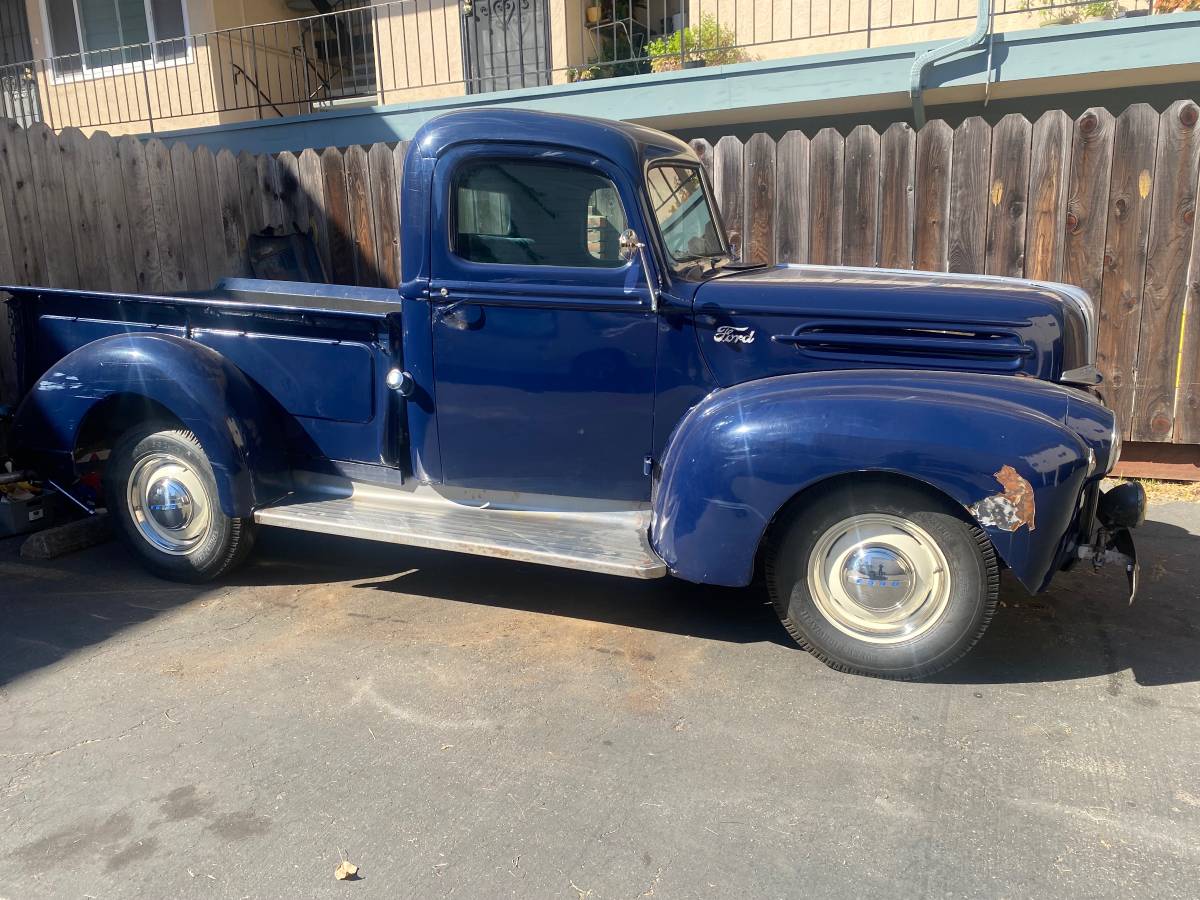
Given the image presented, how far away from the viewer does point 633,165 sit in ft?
13.1

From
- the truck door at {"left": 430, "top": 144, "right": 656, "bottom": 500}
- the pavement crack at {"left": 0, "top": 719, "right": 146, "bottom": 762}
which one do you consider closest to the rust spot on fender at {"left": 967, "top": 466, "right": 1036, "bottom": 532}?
the truck door at {"left": 430, "top": 144, "right": 656, "bottom": 500}

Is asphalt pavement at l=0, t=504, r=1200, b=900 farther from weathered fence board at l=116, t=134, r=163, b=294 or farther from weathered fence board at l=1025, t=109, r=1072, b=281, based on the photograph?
weathered fence board at l=116, t=134, r=163, b=294

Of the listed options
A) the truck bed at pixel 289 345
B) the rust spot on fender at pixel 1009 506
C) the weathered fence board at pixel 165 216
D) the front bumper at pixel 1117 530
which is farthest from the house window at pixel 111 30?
the front bumper at pixel 1117 530

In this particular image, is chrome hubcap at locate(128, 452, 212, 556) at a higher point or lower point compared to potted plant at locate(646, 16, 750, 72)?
lower

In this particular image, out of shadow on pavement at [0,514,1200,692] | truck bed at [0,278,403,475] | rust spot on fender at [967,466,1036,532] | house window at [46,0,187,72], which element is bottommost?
shadow on pavement at [0,514,1200,692]

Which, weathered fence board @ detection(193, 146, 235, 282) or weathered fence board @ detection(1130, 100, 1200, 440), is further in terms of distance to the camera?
weathered fence board @ detection(193, 146, 235, 282)

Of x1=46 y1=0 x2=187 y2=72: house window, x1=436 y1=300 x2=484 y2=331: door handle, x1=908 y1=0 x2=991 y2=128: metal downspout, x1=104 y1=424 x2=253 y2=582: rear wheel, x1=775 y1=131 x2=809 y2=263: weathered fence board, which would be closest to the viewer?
x1=436 y1=300 x2=484 y2=331: door handle

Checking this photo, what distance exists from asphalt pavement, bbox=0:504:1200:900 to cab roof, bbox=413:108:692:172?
2.06 m

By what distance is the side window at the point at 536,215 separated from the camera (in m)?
4.02

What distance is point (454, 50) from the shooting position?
36.7 ft

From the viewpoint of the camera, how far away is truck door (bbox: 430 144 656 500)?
4.00m

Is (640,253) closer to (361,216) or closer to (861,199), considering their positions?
(861,199)

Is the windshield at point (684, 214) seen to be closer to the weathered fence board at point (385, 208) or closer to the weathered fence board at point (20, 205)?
the weathered fence board at point (385, 208)

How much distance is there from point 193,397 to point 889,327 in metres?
3.10
